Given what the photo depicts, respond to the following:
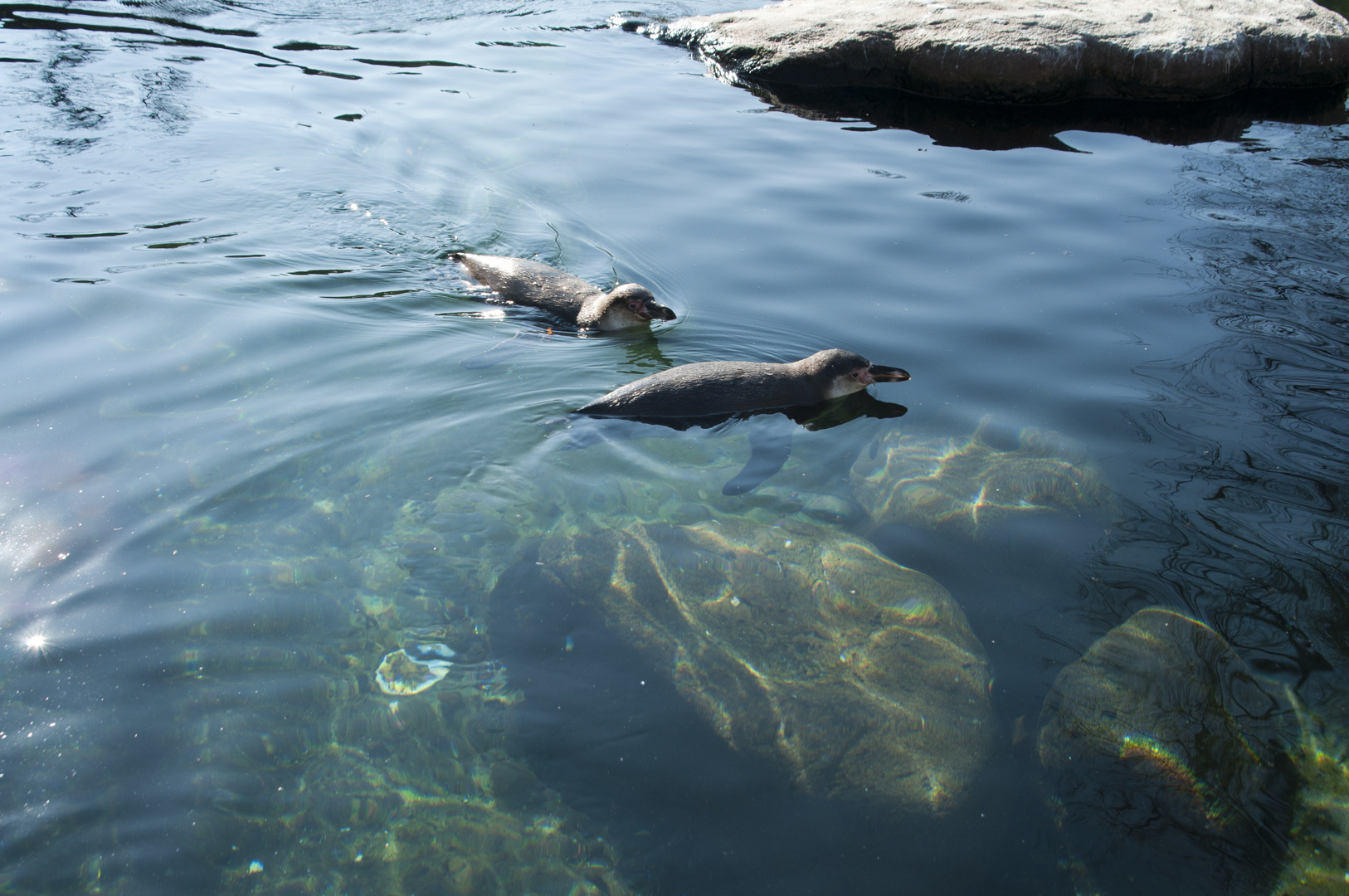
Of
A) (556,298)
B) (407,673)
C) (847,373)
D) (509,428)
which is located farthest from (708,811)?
(556,298)

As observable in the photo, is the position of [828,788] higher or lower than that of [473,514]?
lower

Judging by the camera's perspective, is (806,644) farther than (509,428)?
No

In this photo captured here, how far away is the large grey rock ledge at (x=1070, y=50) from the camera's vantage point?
39.5 ft

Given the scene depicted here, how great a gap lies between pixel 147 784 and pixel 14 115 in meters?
11.6

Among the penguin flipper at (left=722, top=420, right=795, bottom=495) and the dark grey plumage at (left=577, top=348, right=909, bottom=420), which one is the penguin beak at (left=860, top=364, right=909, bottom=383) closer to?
the dark grey plumage at (left=577, top=348, right=909, bottom=420)

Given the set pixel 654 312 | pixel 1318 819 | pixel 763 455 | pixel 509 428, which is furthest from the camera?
pixel 654 312

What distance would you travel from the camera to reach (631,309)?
735 centimetres

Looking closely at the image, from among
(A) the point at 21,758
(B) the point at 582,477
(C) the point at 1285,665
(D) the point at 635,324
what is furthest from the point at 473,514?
(C) the point at 1285,665

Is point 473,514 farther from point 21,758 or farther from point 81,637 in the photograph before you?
point 21,758

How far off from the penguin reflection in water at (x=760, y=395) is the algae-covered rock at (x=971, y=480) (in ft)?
1.94

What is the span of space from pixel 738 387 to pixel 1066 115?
29.0 ft

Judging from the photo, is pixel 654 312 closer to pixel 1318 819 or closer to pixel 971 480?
pixel 971 480

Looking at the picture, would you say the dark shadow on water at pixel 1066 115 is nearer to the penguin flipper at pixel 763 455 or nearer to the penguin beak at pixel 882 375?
the penguin beak at pixel 882 375

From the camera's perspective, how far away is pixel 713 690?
4043mm
